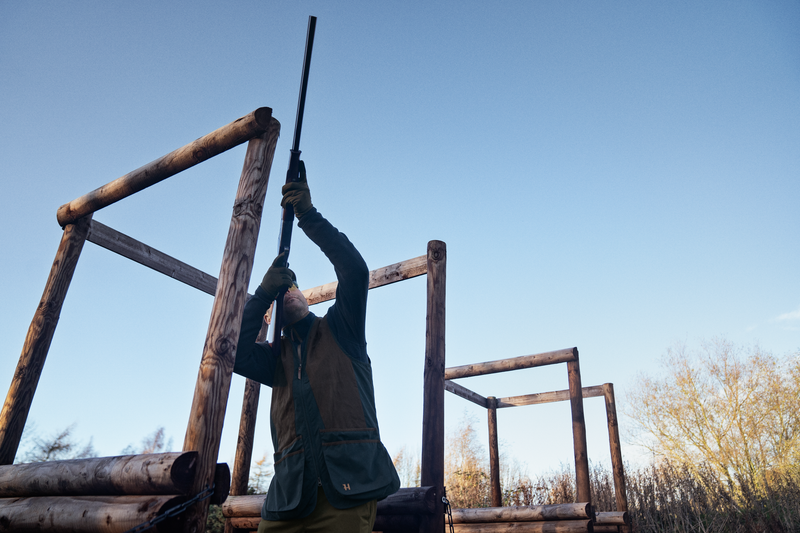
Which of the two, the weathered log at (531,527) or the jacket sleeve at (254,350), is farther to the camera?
the weathered log at (531,527)

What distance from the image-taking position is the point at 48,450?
1222cm

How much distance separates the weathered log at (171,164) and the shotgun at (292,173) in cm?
26

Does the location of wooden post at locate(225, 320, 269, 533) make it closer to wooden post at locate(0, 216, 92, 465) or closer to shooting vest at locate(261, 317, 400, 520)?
wooden post at locate(0, 216, 92, 465)

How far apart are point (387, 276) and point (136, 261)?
101 inches

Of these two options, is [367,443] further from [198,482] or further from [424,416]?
[424,416]

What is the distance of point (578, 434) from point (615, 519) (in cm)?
183

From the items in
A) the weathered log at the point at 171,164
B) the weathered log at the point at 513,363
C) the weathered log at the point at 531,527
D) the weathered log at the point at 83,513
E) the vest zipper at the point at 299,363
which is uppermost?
the weathered log at the point at 171,164

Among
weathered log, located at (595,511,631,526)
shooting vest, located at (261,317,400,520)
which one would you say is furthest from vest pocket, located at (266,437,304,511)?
weathered log, located at (595,511,631,526)

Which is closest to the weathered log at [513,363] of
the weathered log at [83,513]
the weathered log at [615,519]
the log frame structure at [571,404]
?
the log frame structure at [571,404]

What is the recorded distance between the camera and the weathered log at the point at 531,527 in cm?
628

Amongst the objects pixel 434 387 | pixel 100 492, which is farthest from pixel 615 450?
pixel 100 492

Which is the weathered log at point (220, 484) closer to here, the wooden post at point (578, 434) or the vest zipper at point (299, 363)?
the vest zipper at point (299, 363)

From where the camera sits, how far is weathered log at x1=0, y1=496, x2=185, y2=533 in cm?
231

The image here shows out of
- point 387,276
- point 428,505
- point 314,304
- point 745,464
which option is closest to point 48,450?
point 314,304
